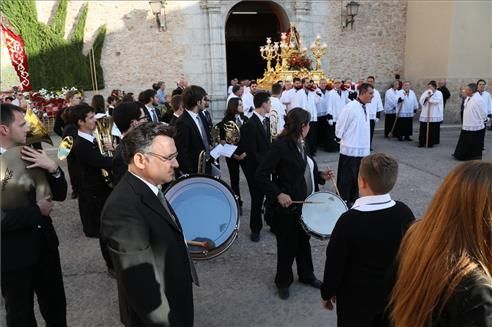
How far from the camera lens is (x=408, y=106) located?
12.4 metres

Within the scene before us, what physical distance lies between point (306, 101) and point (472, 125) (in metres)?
4.17

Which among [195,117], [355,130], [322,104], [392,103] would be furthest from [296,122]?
[392,103]

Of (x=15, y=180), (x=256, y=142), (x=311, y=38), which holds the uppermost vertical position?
(x=311, y=38)

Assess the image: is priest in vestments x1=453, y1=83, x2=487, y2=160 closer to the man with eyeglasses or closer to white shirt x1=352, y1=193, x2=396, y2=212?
white shirt x1=352, y1=193, x2=396, y2=212

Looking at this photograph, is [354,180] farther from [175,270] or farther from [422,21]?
[422,21]

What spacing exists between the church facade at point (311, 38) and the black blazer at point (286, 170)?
11972 millimetres

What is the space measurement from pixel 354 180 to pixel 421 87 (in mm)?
12044

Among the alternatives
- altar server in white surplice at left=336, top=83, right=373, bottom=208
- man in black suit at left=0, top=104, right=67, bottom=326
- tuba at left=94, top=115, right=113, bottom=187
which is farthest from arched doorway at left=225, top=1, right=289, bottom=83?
man in black suit at left=0, top=104, right=67, bottom=326

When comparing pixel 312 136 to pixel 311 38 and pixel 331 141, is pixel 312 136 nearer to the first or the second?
pixel 331 141

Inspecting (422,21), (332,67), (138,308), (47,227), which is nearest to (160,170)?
(138,308)

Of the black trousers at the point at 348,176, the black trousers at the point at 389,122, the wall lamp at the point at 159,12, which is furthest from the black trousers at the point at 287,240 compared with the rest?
the wall lamp at the point at 159,12

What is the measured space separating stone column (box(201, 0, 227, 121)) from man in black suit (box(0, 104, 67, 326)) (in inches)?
501

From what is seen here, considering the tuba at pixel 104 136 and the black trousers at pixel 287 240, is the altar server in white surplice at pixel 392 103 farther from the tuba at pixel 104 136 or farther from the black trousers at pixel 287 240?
the tuba at pixel 104 136

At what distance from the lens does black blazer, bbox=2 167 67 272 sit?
2.45 meters
